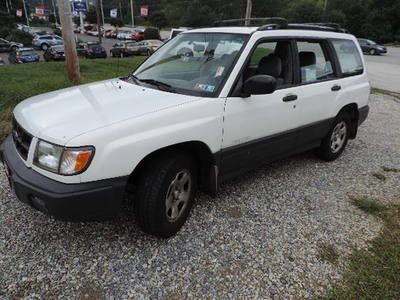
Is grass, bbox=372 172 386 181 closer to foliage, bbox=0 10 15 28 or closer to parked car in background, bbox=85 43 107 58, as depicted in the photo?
parked car in background, bbox=85 43 107 58

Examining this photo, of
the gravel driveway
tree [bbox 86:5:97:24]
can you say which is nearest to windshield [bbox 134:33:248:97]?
the gravel driveway

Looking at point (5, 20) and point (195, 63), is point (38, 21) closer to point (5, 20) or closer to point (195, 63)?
point (5, 20)

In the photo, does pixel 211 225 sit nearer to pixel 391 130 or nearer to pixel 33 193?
pixel 33 193

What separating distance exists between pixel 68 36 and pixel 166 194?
631cm

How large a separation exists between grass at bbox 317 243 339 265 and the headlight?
6.66 feet

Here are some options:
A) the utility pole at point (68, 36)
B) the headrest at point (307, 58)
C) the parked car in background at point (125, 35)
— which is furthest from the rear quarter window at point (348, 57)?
the parked car in background at point (125, 35)

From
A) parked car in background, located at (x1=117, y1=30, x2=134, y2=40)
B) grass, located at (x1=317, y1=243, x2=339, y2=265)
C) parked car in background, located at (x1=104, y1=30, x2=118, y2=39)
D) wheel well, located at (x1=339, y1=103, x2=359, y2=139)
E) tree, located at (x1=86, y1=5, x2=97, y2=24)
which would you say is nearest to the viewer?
grass, located at (x1=317, y1=243, x2=339, y2=265)

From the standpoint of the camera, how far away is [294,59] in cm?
362

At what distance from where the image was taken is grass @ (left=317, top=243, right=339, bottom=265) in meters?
2.70

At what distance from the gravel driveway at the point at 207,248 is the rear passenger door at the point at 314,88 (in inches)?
28.3

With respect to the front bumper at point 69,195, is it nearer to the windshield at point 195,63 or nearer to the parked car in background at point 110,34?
the windshield at point 195,63

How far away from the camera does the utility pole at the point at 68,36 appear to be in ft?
24.1

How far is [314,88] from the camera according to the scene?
386cm

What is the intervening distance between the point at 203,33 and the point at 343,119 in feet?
8.07
